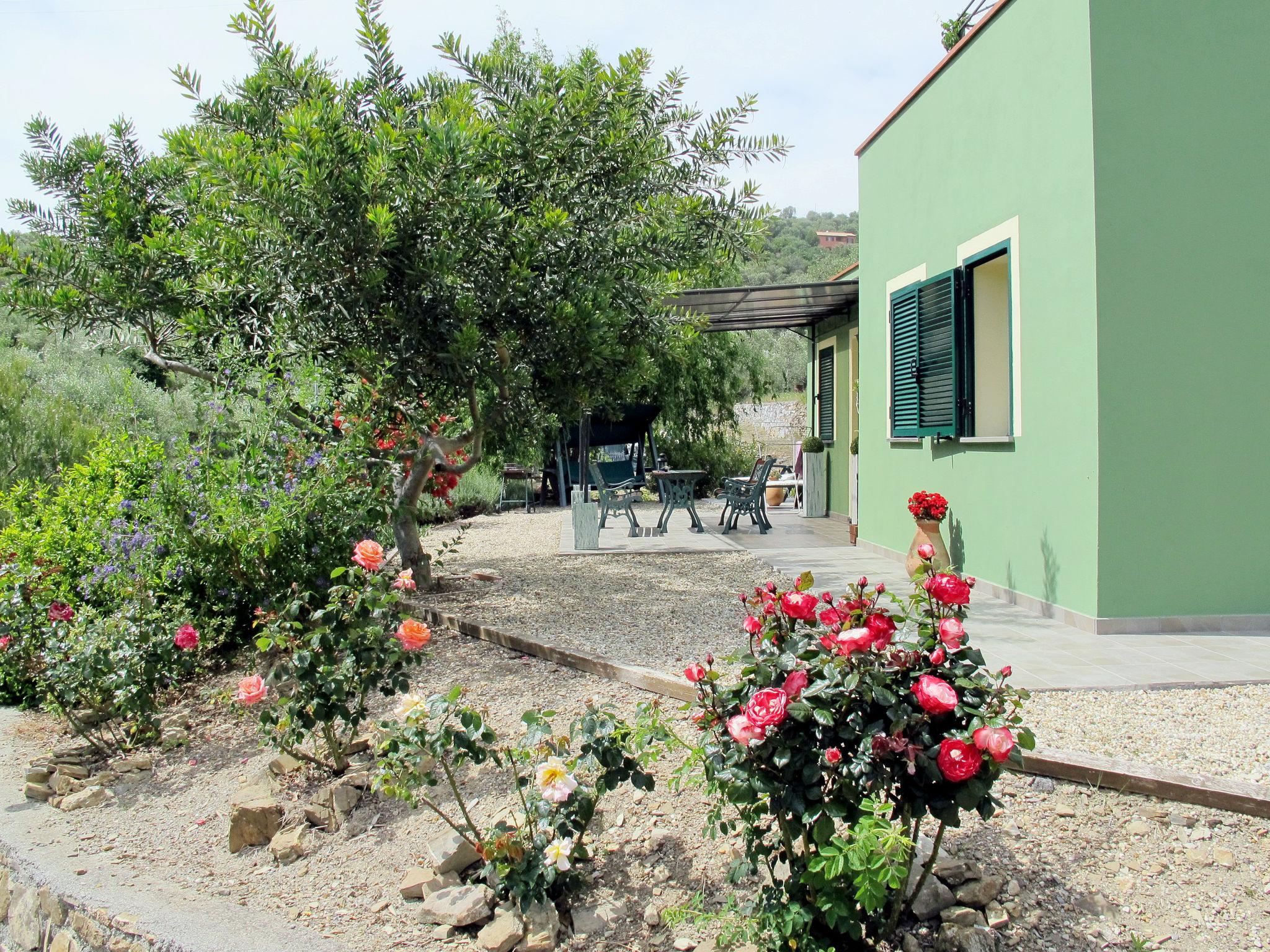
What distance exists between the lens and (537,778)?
267 centimetres

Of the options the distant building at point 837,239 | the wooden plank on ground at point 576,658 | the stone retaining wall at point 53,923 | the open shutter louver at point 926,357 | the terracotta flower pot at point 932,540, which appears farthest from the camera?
the distant building at point 837,239

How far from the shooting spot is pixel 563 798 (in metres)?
2.56

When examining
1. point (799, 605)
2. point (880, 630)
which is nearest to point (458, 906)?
point (799, 605)

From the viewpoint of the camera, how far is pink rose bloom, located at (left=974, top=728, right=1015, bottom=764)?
191cm

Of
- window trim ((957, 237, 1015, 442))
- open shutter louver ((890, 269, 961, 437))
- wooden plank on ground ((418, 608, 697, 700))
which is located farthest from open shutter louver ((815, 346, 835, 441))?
wooden plank on ground ((418, 608, 697, 700))

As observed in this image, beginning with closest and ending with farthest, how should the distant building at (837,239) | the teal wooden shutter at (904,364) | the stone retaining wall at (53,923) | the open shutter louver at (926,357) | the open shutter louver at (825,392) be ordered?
the stone retaining wall at (53,923) → the open shutter louver at (926,357) → the teal wooden shutter at (904,364) → the open shutter louver at (825,392) → the distant building at (837,239)

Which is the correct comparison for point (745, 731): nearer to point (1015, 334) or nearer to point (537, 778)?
point (537, 778)

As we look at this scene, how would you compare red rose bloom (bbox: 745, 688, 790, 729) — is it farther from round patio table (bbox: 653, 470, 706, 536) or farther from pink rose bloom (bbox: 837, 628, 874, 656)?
round patio table (bbox: 653, 470, 706, 536)

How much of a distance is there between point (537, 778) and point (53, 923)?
2000 mm

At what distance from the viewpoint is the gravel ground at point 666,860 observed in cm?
243

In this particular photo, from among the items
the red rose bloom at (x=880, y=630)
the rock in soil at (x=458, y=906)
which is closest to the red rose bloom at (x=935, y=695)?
the red rose bloom at (x=880, y=630)

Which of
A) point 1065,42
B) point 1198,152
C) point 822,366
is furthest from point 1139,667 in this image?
point 822,366

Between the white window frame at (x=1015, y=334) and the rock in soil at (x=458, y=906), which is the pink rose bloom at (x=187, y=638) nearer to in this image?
the rock in soil at (x=458, y=906)

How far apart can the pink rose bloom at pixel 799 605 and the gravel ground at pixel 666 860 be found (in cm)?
99
